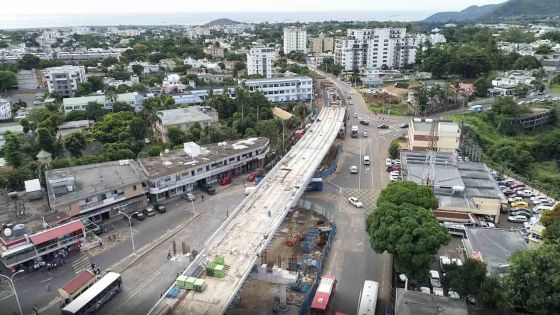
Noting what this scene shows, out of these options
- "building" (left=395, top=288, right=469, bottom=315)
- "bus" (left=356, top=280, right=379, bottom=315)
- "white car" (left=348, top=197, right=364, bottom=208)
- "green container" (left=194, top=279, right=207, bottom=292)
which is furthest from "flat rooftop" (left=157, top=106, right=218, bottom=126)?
"building" (left=395, top=288, right=469, bottom=315)

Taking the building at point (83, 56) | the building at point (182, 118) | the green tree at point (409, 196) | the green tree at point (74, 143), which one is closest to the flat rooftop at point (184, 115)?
the building at point (182, 118)

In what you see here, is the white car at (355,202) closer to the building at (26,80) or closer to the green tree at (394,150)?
the green tree at (394,150)

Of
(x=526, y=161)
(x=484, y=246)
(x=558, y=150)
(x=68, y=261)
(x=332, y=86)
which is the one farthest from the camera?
(x=332, y=86)

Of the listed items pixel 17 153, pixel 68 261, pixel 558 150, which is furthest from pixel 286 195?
pixel 558 150

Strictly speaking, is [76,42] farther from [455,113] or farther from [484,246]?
[484,246]

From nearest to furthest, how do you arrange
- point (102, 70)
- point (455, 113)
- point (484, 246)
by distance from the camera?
point (484, 246)
point (455, 113)
point (102, 70)

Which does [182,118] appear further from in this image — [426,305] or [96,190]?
[426,305]

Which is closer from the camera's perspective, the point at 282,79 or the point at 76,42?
the point at 282,79
